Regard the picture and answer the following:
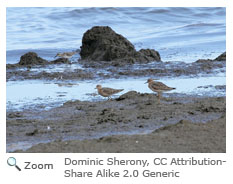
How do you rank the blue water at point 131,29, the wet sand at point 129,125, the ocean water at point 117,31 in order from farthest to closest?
the blue water at point 131,29, the ocean water at point 117,31, the wet sand at point 129,125

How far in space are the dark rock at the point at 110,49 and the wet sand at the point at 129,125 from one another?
4.74 metres

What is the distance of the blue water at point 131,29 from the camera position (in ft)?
61.5

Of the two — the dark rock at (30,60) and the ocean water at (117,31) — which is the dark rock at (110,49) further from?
the dark rock at (30,60)

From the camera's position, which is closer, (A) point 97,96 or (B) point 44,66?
(A) point 97,96

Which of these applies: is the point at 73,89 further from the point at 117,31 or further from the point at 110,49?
the point at 117,31

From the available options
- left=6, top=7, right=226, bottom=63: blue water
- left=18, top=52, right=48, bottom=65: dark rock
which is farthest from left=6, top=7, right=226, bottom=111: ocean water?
left=18, top=52, right=48, bottom=65: dark rock

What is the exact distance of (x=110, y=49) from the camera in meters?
15.4

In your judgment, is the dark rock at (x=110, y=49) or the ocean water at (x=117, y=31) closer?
the ocean water at (x=117, y=31)

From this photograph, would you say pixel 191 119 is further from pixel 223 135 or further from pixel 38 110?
pixel 38 110

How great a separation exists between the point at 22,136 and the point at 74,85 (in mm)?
4546

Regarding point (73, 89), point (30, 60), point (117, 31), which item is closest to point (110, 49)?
point (30, 60)

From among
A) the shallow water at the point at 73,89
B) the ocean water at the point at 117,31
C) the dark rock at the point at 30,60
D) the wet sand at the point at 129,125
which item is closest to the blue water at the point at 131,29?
the ocean water at the point at 117,31
